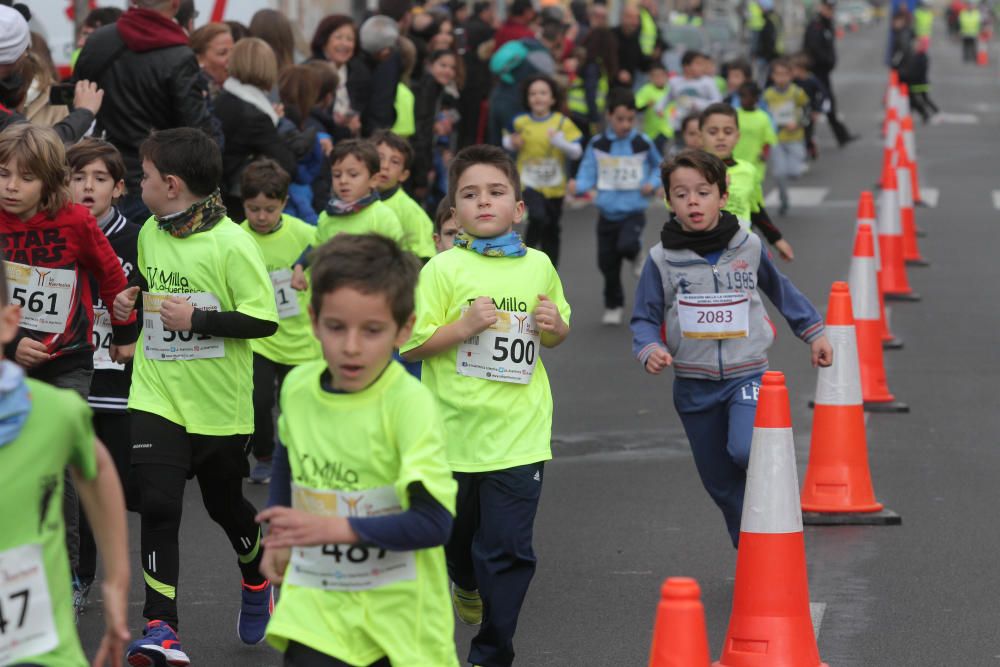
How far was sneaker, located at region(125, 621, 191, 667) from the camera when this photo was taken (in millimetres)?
5750

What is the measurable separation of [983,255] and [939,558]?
10720 millimetres

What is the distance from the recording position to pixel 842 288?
855cm

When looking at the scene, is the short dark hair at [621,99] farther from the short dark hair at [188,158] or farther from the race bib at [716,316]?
the short dark hair at [188,158]

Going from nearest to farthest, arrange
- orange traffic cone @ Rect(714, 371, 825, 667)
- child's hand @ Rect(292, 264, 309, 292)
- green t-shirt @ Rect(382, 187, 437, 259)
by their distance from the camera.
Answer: orange traffic cone @ Rect(714, 371, 825, 667) → child's hand @ Rect(292, 264, 309, 292) → green t-shirt @ Rect(382, 187, 437, 259)

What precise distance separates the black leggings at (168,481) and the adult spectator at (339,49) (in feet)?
23.8

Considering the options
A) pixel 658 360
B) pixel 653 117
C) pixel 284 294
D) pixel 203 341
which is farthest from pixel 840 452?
pixel 653 117

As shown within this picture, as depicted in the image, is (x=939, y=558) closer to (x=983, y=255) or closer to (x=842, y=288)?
(x=842, y=288)

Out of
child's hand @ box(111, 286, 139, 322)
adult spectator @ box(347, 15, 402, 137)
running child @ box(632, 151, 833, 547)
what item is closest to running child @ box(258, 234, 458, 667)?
child's hand @ box(111, 286, 139, 322)

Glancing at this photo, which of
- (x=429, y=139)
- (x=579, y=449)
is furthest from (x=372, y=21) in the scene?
(x=579, y=449)

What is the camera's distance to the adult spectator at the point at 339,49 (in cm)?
1344

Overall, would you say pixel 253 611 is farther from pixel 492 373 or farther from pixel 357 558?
pixel 357 558

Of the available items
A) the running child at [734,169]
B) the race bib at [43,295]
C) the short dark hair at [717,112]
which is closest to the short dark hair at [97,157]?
the race bib at [43,295]

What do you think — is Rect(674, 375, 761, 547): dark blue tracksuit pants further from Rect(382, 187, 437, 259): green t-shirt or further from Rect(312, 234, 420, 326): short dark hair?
Rect(382, 187, 437, 259): green t-shirt

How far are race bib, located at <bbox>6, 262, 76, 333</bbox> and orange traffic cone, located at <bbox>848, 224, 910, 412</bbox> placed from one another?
5.51 m
